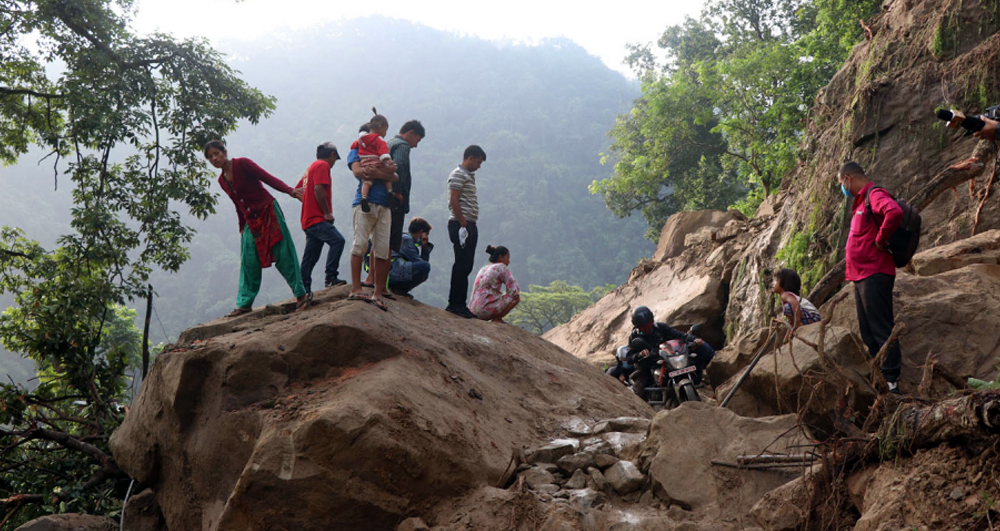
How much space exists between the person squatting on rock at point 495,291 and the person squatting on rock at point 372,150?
1.72 meters

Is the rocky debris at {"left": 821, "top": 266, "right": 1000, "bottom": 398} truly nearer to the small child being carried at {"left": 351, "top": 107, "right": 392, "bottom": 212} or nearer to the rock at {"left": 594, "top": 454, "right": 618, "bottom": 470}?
the rock at {"left": 594, "top": 454, "right": 618, "bottom": 470}

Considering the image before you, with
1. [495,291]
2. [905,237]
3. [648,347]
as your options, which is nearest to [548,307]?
[648,347]

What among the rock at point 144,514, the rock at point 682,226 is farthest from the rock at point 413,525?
the rock at point 682,226

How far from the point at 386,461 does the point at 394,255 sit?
3075mm

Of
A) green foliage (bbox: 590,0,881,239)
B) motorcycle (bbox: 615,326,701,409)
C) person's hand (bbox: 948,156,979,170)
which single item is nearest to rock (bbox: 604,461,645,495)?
motorcycle (bbox: 615,326,701,409)

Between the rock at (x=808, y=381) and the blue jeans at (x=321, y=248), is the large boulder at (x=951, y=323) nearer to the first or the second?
the rock at (x=808, y=381)

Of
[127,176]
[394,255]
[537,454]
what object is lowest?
[537,454]

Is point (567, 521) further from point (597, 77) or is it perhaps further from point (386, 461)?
point (597, 77)

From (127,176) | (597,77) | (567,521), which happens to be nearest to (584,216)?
(597,77)

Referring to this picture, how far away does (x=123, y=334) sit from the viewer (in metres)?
21.1

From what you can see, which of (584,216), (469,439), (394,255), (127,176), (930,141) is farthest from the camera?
(584,216)

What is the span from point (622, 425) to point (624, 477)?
37.5 inches

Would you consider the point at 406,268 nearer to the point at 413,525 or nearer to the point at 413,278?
the point at 413,278

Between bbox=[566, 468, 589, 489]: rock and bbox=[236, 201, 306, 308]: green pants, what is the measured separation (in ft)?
10.0
